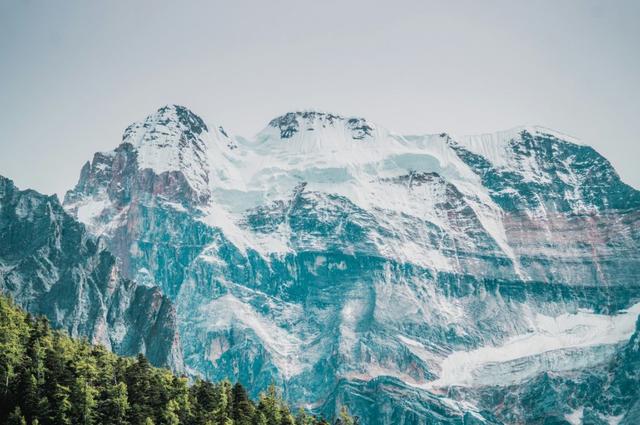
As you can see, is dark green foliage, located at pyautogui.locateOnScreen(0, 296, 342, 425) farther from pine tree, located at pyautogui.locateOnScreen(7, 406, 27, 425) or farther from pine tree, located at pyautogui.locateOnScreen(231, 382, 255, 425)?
pine tree, located at pyautogui.locateOnScreen(7, 406, 27, 425)

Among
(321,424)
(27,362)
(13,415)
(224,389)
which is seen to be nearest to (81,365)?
(27,362)

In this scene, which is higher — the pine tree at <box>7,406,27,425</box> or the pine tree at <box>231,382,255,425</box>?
the pine tree at <box>7,406,27,425</box>

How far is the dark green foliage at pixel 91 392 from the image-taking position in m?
156

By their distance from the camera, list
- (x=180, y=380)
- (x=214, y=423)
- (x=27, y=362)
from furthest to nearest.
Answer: (x=180, y=380) < (x=214, y=423) < (x=27, y=362)

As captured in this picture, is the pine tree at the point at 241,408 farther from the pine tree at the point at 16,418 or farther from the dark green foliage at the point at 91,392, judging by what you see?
the pine tree at the point at 16,418

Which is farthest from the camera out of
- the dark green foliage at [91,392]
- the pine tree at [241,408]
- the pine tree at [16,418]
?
the pine tree at [241,408]

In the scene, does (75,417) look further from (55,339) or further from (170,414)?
(55,339)

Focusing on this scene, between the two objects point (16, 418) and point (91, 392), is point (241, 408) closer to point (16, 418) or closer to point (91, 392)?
point (91, 392)

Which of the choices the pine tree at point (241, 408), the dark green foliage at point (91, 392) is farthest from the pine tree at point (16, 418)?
the pine tree at point (241, 408)

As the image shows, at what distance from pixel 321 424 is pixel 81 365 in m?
49.5

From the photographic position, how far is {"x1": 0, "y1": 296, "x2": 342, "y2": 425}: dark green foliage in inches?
6161

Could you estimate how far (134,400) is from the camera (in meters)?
172

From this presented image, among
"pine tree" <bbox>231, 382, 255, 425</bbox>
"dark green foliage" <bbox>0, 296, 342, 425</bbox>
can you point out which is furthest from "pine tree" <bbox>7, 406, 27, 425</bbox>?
"pine tree" <bbox>231, 382, 255, 425</bbox>

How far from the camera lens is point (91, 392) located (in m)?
160
